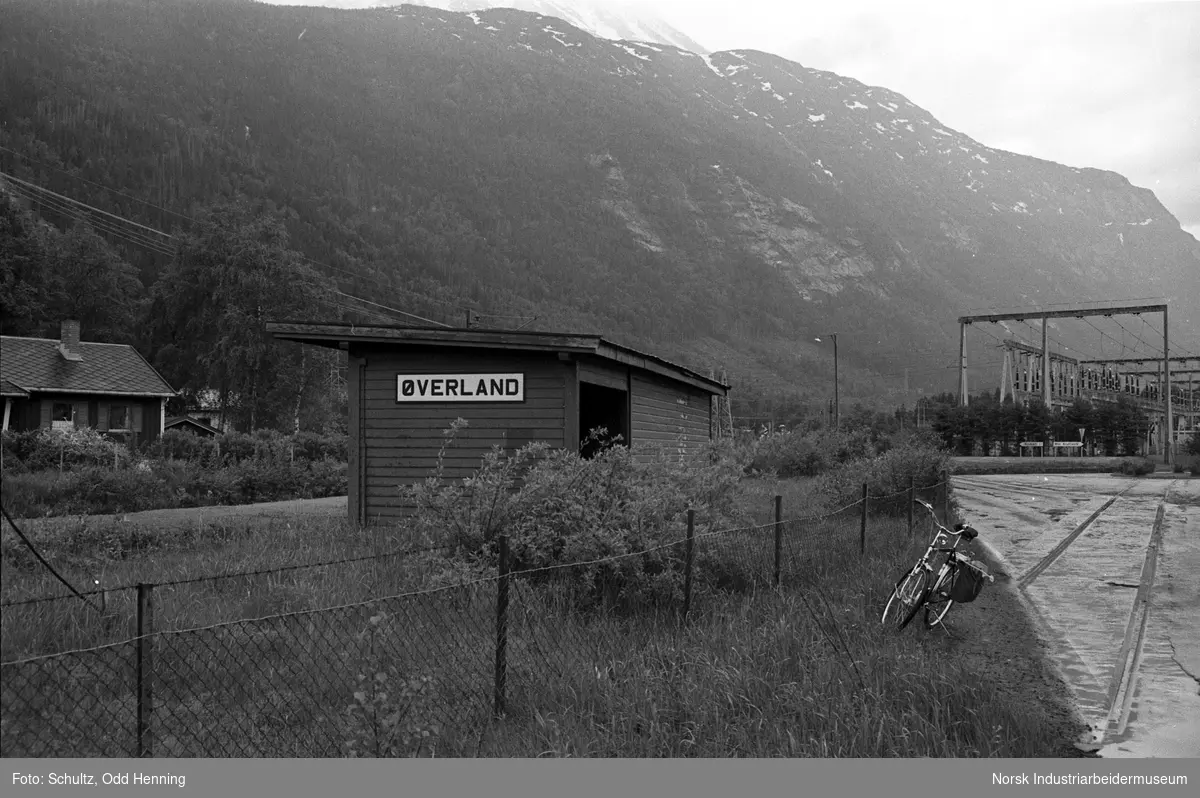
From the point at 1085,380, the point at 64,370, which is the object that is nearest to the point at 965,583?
the point at 64,370

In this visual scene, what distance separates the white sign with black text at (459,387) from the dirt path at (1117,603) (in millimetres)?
7278

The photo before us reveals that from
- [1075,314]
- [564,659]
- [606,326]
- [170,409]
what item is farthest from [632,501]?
[606,326]

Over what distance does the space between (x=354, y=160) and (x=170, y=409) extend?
101m

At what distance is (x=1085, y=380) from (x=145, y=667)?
97.7 meters

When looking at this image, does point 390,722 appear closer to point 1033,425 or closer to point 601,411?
point 601,411

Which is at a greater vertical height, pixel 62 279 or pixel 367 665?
pixel 62 279

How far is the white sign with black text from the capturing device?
47.1 ft

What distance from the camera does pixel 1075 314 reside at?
69.2m

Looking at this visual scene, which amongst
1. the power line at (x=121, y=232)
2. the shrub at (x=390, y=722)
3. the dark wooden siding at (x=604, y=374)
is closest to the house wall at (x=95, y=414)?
the dark wooden siding at (x=604, y=374)

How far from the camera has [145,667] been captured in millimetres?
4520

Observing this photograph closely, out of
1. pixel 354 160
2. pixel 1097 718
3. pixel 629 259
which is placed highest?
pixel 354 160

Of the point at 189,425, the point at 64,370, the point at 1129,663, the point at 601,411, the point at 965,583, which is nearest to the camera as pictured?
the point at 1129,663

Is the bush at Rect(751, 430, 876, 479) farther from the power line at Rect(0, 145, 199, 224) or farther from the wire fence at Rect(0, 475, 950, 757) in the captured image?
the power line at Rect(0, 145, 199, 224)

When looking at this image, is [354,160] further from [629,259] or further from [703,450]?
[703,450]
